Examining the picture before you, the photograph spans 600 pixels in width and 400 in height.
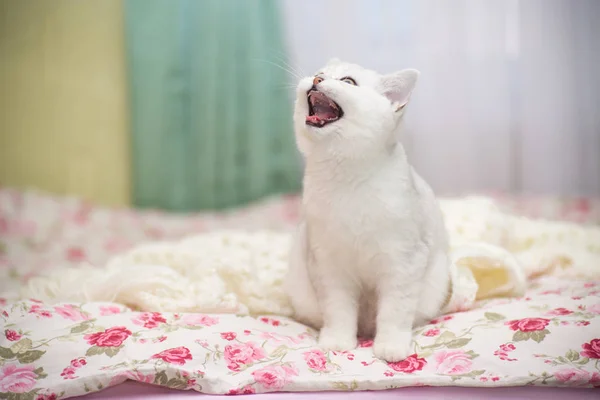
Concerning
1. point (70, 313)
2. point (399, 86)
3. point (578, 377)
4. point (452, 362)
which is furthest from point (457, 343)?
point (70, 313)

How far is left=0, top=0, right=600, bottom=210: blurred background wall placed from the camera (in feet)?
7.45

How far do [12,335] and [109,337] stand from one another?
0.16 meters

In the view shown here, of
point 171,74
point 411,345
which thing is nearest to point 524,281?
point 411,345

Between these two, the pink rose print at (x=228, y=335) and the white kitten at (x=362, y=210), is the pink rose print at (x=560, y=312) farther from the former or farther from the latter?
the pink rose print at (x=228, y=335)

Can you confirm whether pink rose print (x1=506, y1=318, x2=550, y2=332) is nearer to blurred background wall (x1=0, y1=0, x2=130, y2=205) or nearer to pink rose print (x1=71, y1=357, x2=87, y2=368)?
pink rose print (x1=71, y1=357, x2=87, y2=368)

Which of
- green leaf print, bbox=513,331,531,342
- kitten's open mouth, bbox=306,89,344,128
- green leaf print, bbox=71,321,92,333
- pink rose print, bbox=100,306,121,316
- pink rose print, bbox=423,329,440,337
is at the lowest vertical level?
pink rose print, bbox=423,329,440,337

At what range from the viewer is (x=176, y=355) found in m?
0.87

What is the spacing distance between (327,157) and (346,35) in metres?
1.52

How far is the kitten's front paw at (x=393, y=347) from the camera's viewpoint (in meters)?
0.91

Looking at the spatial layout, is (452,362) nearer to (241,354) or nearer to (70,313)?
(241,354)

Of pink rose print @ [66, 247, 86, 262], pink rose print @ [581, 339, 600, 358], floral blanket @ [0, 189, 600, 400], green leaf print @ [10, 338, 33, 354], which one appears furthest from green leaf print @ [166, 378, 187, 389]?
pink rose print @ [66, 247, 86, 262]

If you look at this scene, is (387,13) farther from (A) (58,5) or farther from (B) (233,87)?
(A) (58,5)

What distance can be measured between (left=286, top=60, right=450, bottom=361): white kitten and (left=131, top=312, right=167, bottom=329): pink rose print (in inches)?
11.5

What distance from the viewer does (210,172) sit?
261 centimetres
